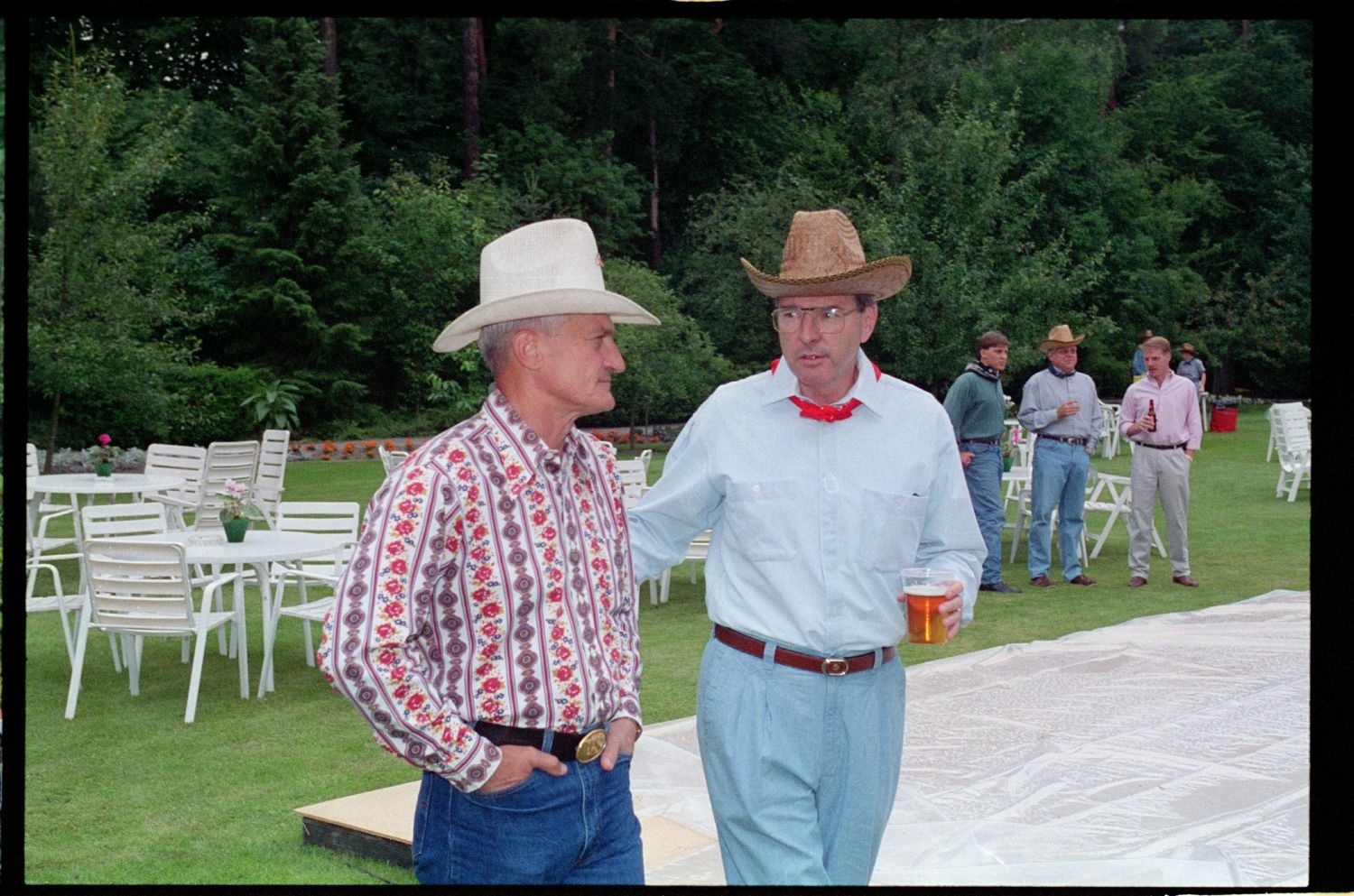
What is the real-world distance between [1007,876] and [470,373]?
2015 centimetres

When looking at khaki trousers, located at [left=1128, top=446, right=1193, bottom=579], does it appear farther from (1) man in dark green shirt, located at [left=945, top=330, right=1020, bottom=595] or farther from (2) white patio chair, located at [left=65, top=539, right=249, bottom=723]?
(2) white patio chair, located at [left=65, top=539, right=249, bottom=723]

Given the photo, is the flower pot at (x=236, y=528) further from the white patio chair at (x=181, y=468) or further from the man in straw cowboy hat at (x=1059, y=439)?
the man in straw cowboy hat at (x=1059, y=439)

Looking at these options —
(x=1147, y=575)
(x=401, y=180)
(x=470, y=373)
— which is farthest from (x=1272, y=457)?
(x=401, y=180)

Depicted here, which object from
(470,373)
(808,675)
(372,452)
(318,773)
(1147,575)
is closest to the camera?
(808,675)

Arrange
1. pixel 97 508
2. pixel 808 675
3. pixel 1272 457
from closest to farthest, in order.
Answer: pixel 808 675, pixel 97 508, pixel 1272 457

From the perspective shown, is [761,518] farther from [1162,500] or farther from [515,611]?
[1162,500]

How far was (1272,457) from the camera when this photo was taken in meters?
18.4

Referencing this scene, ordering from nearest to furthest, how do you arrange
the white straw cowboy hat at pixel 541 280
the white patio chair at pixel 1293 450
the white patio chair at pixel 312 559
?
the white straw cowboy hat at pixel 541 280
the white patio chair at pixel 312 559
the white patio chair at pixel 1293 450

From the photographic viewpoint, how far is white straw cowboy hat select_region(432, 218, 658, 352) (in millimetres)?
2271

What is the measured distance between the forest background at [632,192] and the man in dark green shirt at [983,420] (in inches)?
373

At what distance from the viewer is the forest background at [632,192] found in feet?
63.5

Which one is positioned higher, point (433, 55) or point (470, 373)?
point (433, 55)

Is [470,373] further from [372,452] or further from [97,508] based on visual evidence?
[97,508]

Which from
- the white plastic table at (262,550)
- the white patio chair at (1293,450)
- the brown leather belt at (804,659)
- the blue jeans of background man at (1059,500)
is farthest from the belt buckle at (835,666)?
the white patio chair at (1293,450)
